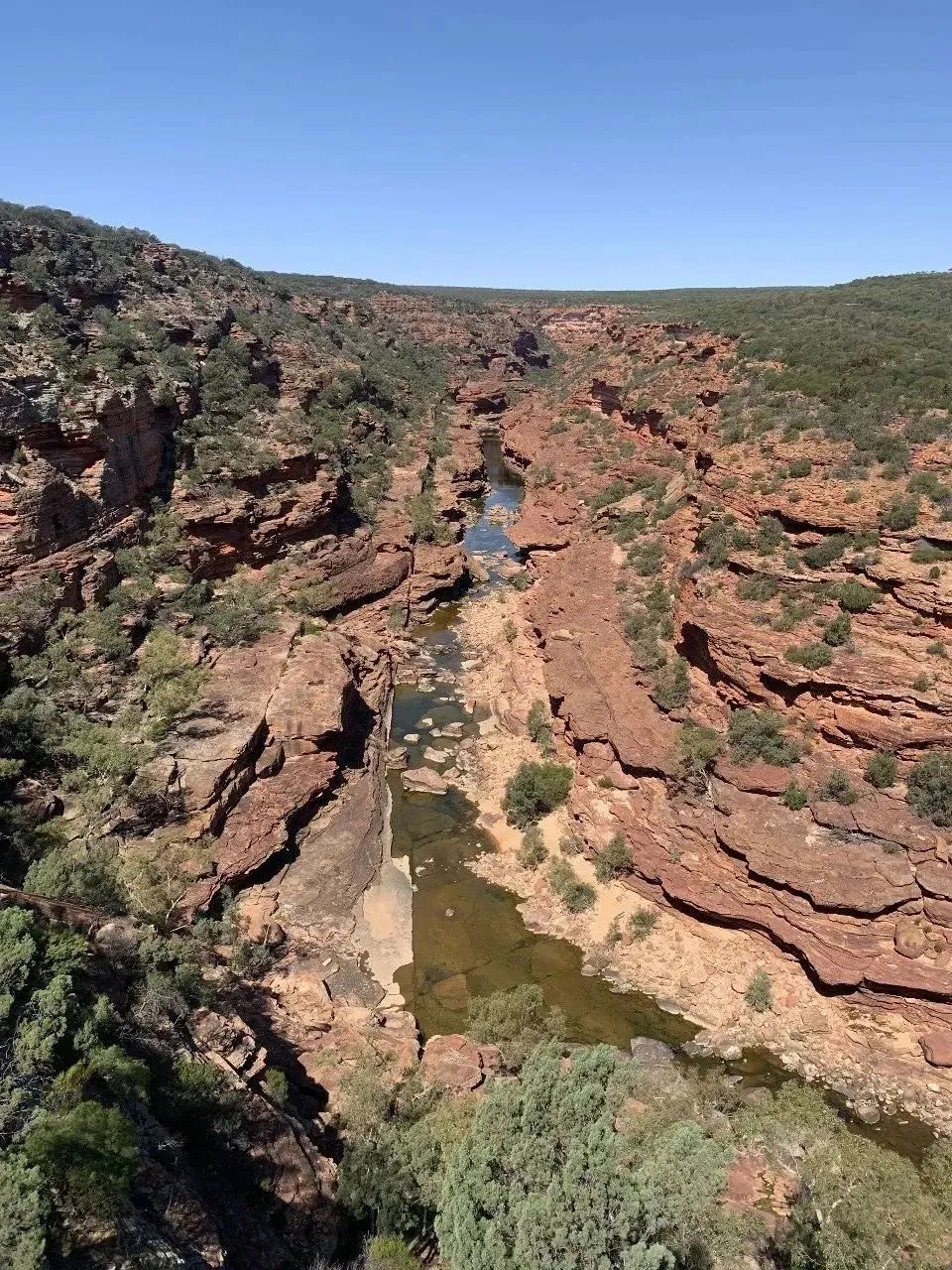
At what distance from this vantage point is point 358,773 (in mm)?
21719

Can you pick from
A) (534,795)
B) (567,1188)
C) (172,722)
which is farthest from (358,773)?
(567,1188)

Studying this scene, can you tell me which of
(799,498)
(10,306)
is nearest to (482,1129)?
(799,498)

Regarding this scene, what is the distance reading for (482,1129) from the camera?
810 cm

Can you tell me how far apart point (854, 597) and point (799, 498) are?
14.3 ft

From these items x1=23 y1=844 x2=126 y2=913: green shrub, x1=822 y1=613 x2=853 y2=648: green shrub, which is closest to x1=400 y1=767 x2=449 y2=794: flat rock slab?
x1=23 y1=844 x2=126 y2=913: green shrub

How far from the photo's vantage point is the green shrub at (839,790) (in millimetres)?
15484

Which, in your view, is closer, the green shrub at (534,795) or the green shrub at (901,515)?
the green shrub at (901,515)

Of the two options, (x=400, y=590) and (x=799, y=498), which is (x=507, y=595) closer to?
(x=400, y=590)

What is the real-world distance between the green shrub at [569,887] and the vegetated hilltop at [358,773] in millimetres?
1228

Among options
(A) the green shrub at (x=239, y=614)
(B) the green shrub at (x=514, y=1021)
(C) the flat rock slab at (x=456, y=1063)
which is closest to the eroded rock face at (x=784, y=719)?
(B) the green shrub at (x=514, y=1021)

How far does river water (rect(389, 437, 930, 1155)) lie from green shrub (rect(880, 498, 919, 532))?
12.6m

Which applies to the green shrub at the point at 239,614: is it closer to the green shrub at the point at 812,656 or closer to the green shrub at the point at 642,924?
the green shrub at the point at 642,924

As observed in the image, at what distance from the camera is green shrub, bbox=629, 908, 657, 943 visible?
16344mm

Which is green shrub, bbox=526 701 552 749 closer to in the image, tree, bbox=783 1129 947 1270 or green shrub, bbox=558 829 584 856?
green shrub, bbox=558 829 584 856
